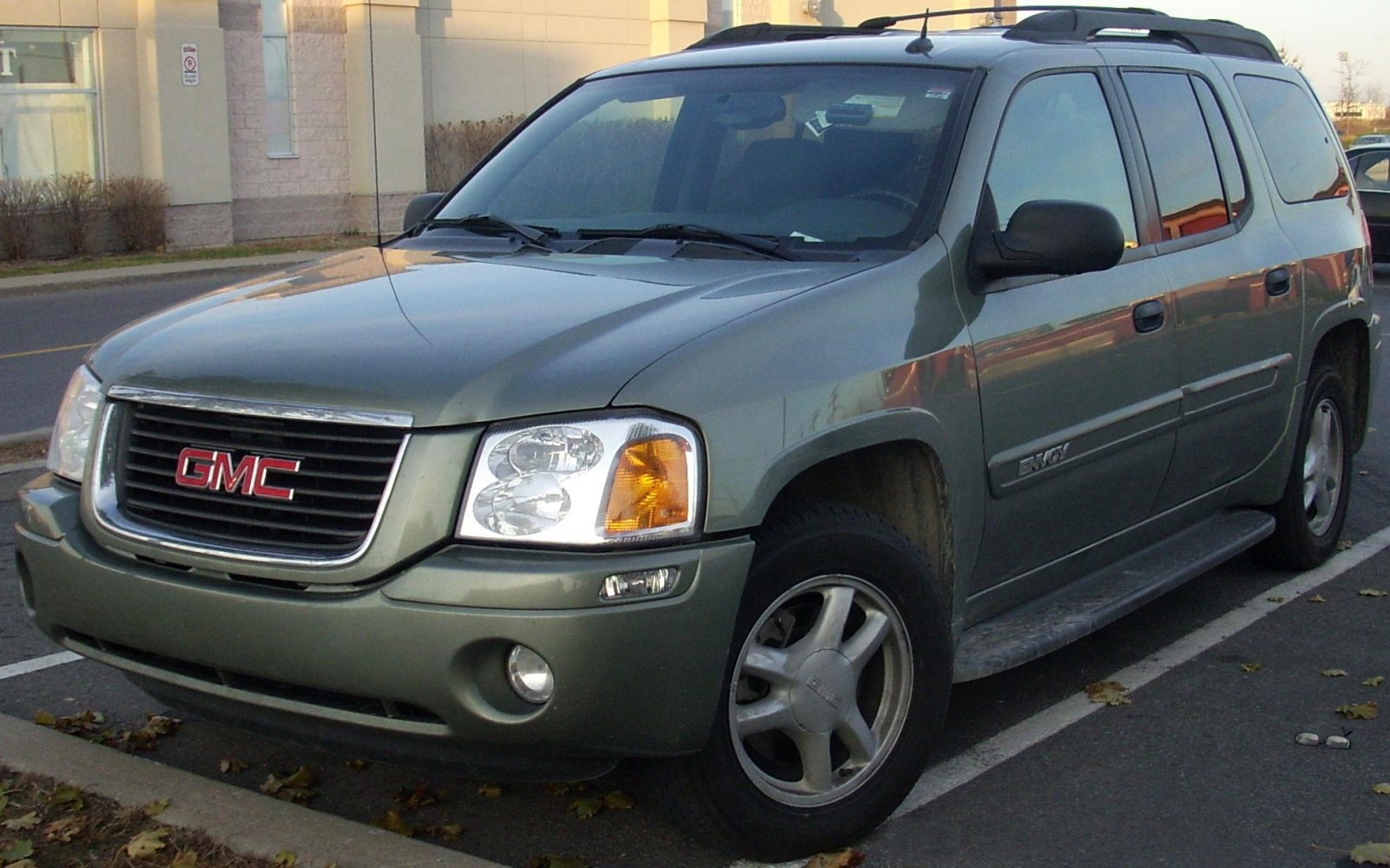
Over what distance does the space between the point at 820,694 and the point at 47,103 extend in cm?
2228

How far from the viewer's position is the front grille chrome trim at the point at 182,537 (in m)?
3.38

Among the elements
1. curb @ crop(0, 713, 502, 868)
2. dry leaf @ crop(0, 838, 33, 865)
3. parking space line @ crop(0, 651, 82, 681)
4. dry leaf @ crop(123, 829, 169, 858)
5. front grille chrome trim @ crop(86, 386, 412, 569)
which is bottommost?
parking space line @ crop(0, 651, 82, 681)

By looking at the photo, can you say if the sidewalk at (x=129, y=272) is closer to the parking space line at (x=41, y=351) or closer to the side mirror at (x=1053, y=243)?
the parking space line at (x=41, y=351)

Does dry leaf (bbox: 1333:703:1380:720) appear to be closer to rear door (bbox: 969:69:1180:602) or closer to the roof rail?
rear door (bbox: 969:69:1180:602)

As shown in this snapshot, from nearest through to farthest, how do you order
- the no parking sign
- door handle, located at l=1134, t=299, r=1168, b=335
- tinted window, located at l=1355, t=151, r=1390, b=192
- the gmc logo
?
the gmc logo
door handle, located at l=1134, t=299, r=1168, b=335
tinted window, located at l=1355, t=151, r=1390, b=192
the no parking sign

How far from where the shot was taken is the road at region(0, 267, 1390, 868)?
3.94 metres

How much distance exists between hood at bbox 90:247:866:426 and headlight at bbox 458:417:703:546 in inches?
2.5

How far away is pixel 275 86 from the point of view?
2617 centimetres

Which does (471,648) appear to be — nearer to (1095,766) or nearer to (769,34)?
(1095,766)

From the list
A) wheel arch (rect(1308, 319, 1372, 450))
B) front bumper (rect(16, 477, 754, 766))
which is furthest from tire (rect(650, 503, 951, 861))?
wheel arch (rect(1308, 319, 1372, 450))

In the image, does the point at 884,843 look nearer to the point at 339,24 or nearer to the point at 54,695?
the point at 54,695

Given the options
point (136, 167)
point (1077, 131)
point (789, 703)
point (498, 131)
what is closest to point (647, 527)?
point (789, 703)

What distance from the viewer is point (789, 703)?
12.2 feet

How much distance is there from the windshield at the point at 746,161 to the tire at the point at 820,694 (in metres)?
0.95
